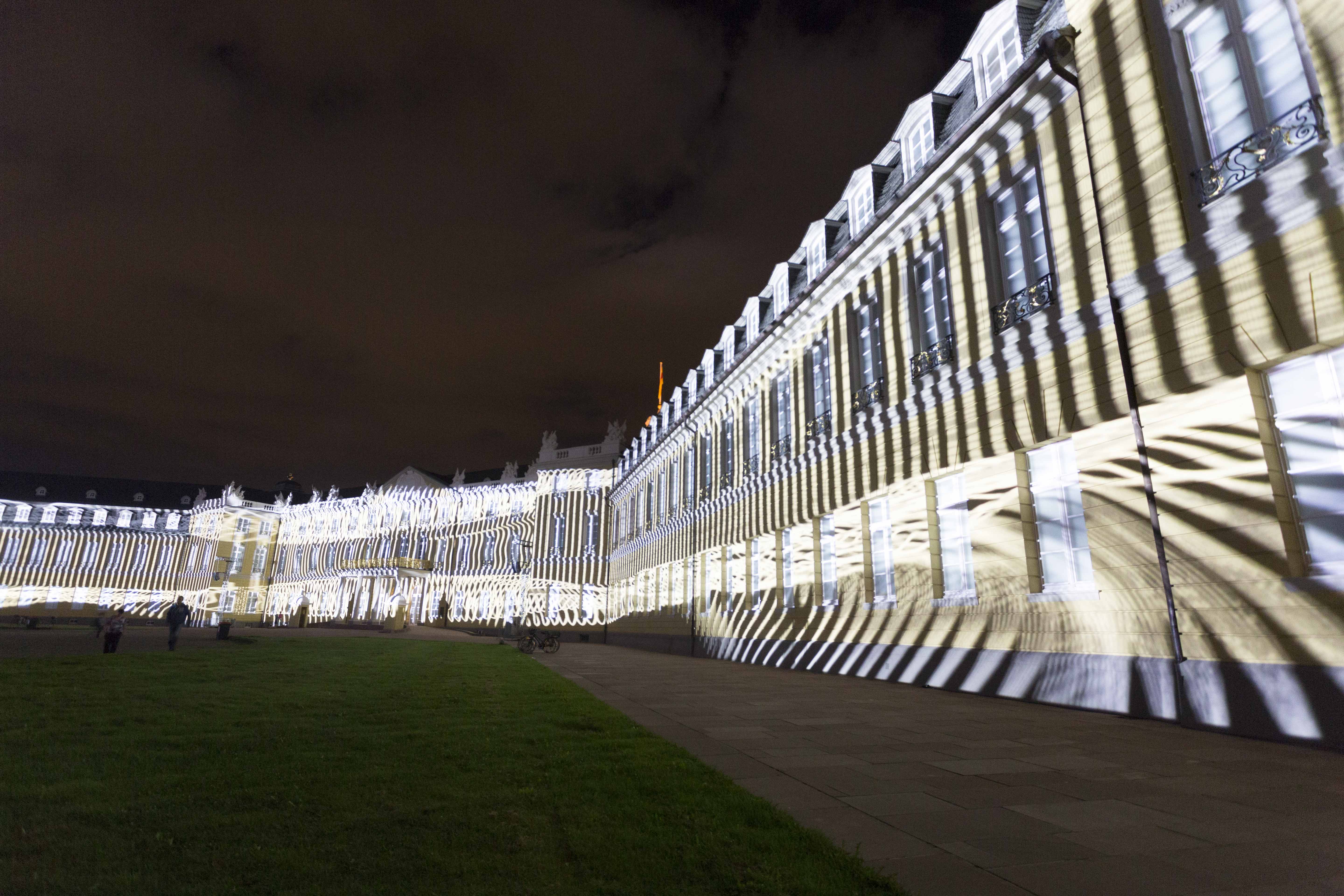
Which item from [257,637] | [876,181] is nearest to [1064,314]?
[876,181]

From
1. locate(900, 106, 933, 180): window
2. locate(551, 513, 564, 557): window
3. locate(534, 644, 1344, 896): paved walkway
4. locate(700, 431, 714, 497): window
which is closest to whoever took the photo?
locate(534, 644, 1344, 896): paved walkway

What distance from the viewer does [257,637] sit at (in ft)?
114

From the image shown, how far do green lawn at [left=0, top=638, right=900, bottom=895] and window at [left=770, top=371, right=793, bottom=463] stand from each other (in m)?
14.3

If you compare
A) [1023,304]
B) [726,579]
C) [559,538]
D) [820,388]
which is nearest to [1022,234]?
[1023,304]

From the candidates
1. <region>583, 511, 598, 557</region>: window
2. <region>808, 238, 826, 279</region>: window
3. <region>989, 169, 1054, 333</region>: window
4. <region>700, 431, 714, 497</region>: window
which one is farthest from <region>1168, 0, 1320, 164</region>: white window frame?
<region>583, 511, 598, 557</region>: window

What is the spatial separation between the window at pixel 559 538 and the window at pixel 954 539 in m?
50.5

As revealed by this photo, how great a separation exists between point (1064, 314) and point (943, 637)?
6.44m

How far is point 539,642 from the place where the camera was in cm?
2819

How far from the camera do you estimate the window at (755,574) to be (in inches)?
931

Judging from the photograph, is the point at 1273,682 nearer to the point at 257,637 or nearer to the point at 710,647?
the point at 710,647

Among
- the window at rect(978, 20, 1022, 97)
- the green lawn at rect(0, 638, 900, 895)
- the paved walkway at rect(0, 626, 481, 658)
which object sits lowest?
the green lawn at rect(0, 638, 900, 895)

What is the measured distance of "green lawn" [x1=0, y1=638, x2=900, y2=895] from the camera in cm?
335

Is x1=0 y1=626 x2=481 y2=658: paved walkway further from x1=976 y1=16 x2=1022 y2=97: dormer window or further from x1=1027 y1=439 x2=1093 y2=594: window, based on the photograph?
x1=976 y1=16 x2=1022 y2=97: dormer window

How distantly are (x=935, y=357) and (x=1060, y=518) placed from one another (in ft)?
14.9
